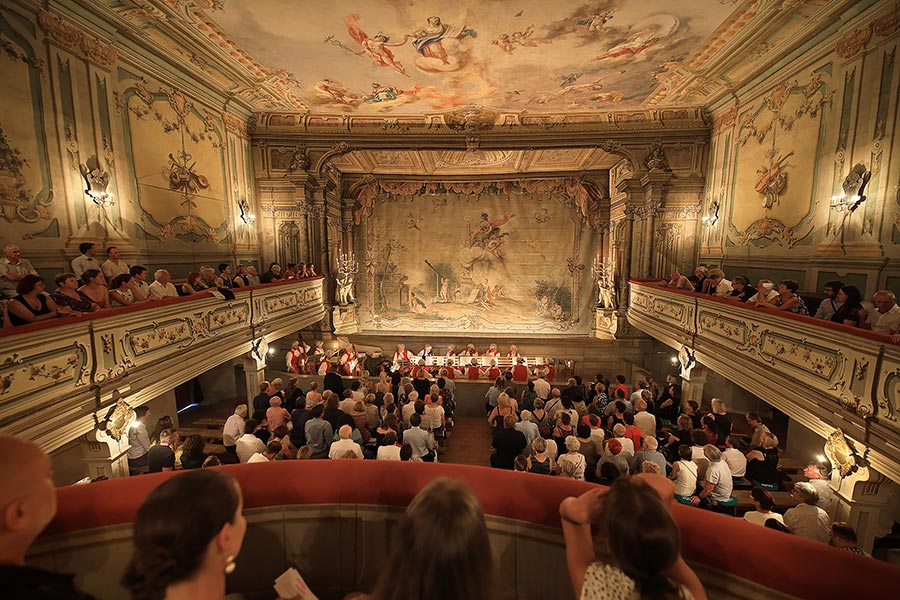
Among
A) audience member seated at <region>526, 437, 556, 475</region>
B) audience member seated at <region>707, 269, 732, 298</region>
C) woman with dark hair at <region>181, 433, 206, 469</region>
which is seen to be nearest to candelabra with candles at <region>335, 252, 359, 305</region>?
woman with dark hair at <region>181, 433, 206, 469</region>

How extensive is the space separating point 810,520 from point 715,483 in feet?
2.94

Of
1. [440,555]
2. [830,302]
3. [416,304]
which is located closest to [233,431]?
[440,555]

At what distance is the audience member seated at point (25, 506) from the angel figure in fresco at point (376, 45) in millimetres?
8483

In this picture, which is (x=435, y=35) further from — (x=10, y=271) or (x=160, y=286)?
(x=10, y=271)

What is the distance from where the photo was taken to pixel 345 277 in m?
14.1

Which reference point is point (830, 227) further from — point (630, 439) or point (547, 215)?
point (547, 215)

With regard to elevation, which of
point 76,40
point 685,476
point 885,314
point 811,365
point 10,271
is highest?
point 76,40

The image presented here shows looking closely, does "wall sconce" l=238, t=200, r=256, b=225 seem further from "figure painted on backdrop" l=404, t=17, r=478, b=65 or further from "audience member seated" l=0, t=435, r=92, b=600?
"audience member seated" l=0, t=435, r=92, b=600

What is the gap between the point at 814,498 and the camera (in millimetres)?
3514

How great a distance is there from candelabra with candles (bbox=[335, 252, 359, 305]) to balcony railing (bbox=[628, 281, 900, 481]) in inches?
423

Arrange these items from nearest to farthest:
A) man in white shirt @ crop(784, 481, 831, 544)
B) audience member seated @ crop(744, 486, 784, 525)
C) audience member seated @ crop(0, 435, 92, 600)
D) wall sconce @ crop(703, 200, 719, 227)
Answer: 1. audience member seated @ crop(0, 435, 92, 600)
2. man in white shirt @ crop(784, 481, 831, 544)
3. audience member seated @ crop(744, 486, 784, 525)
4. wall sconce @ crop(703, 200, 719, 227)

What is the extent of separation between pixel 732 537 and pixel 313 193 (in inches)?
521

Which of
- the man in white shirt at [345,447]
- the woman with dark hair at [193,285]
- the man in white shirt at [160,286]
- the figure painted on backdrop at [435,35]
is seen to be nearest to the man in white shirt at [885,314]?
the man in white shirt at [345,447]

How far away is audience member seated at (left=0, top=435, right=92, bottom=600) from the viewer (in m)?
0.82
